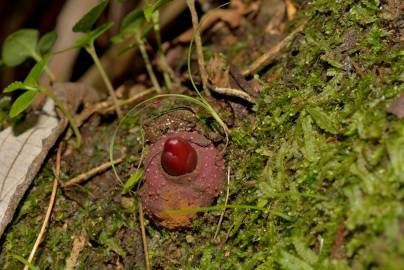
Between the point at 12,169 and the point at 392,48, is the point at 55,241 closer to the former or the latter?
the point at 12,169

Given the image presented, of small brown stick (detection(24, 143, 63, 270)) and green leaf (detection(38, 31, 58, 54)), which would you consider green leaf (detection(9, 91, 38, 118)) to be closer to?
small brown stick (detection(24, 143, 63, 270))

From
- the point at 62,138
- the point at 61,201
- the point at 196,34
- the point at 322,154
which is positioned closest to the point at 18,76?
the point at 62,138

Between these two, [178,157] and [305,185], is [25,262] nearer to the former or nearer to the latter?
[178,157]

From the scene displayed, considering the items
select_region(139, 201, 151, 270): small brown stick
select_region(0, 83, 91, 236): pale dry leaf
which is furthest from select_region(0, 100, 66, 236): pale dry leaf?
select_region(139, 201, 151, 270): small brown stick

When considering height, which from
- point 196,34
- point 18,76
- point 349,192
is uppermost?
point 196,34

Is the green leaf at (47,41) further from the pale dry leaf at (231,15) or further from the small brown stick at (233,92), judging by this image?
the small brown stick at (233,92)

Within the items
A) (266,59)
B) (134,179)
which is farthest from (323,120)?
(134,179)

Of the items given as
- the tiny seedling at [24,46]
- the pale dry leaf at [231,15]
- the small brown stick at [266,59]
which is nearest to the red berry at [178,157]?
the small brown stick at [266,59]
